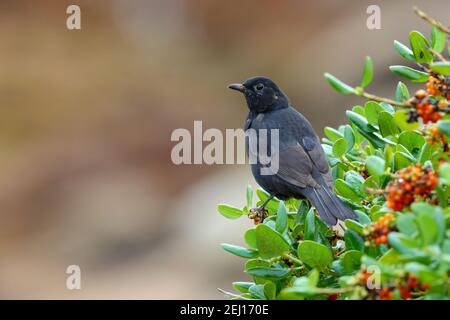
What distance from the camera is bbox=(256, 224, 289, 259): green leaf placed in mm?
2246

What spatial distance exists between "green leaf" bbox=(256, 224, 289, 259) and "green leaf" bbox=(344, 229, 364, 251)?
193 millimetres

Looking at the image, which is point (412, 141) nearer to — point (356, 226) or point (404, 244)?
point (356, 226)

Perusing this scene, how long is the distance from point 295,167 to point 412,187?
2332 mm

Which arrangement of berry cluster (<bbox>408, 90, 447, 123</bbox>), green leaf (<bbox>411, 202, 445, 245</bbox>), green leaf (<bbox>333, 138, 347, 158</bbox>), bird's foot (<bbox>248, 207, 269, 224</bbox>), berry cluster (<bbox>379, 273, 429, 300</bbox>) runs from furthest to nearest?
bird's foot (<bbox>248, 207, 269, 224</bbox>) < green leaf (<bbox>333, 138, 347, 158</bbox>) < berry cluster (<bbox>408, 90, 447, 123</bbox>) < berry cluster (<bbox>379, 273, 429, 300</bbox>) < green leaf (<bbox>411, 202, 445, 245</bbox>)

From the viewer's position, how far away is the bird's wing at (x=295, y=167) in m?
4.02

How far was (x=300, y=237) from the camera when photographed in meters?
2.62

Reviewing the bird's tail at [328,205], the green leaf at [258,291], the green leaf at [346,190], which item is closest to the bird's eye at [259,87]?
the bird's tail at [328,205]

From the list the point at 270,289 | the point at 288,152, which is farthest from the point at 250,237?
the point at 288,152

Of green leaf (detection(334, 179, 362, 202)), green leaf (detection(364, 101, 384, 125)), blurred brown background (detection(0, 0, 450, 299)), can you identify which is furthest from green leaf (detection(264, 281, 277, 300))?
blurred brown background (detection(0, 0, 450, 299))

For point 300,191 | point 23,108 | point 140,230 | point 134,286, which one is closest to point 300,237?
point 300,191

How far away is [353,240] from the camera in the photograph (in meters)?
2.26

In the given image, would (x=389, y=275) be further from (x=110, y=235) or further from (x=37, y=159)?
(x=37, y=159)

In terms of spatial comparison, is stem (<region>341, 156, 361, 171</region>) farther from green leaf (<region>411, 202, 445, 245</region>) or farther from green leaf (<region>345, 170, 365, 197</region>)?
green leaf (<region>411, 202, 445, 245</region>)

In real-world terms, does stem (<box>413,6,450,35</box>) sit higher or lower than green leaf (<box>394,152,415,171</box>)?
higher
